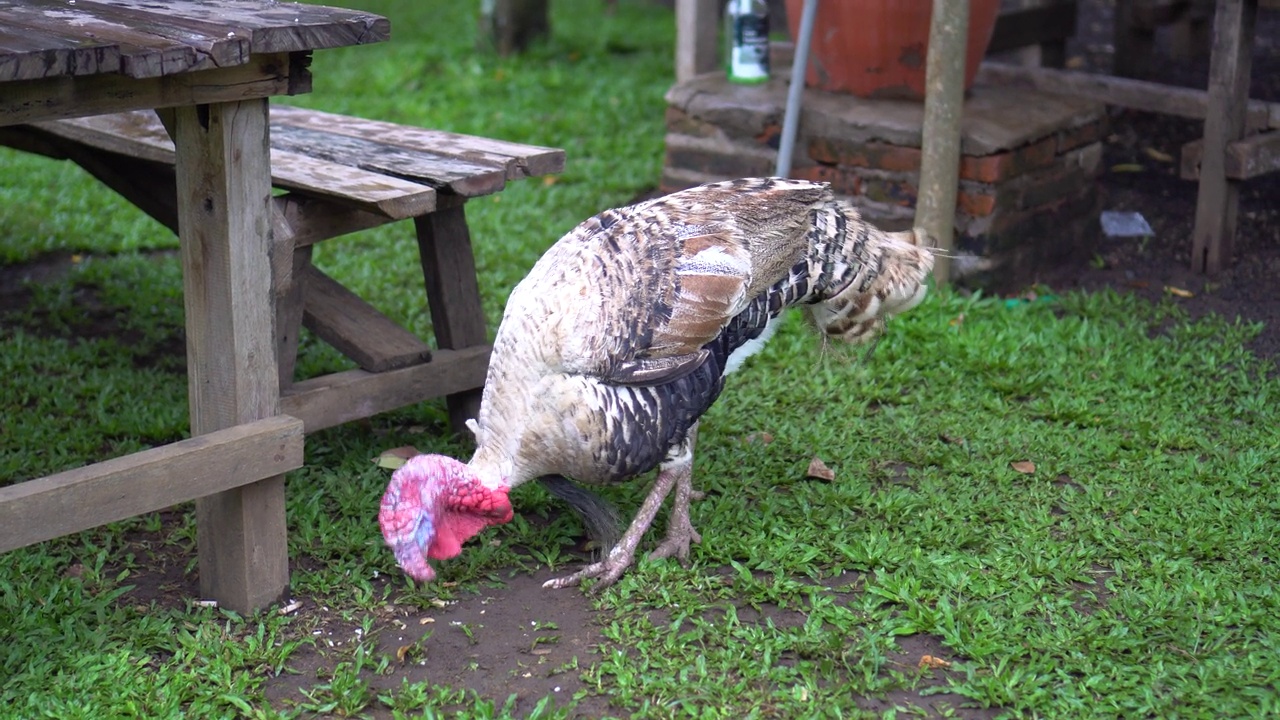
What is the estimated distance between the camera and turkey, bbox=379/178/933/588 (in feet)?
10.2

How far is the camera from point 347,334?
12.8 feet

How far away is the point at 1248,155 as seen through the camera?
5.12m

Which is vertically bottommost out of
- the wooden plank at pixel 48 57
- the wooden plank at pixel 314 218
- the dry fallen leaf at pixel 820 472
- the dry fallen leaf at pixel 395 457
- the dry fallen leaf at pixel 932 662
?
the dry fallen leaf at pixel 932 662

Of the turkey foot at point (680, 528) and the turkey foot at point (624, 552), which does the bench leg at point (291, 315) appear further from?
the turkey foot at point (680, 528)

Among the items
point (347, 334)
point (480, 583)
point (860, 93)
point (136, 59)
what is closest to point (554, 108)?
point (860, 93)

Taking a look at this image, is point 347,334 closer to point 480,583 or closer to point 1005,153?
point 480,583

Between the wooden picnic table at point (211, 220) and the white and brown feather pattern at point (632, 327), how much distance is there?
569 mm

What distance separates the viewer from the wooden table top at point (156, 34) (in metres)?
2.42

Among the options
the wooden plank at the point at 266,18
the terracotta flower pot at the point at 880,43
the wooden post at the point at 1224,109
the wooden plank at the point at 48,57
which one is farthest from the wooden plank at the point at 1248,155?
the wooden plank at the point at 48,57

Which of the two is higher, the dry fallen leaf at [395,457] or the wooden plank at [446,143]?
the wooden plank at [446,143]

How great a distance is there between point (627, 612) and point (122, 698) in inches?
47.8

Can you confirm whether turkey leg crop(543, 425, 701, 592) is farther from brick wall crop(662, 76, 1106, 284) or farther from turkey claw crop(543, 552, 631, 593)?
brick wall crop(662, 76, 1106, 284)

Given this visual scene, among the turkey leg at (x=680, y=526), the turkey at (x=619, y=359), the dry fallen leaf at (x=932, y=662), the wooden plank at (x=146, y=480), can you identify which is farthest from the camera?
the turkey leg at (x=680, y=526)

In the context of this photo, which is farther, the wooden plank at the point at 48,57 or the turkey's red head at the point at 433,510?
the turkey's red head at the point at 433,510
